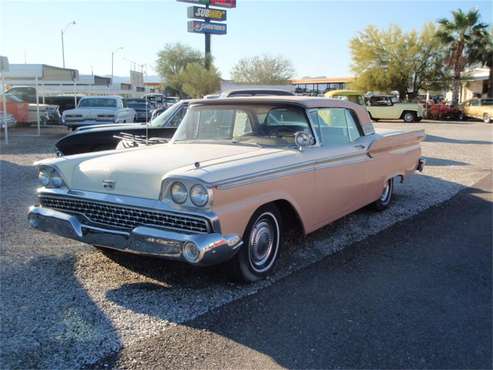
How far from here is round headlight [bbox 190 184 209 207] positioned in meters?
3.30

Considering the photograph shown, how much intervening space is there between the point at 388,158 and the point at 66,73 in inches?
1055

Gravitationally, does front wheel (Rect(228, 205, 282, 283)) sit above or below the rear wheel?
below

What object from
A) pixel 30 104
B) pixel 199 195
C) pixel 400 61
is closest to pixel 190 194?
pixel 199 195

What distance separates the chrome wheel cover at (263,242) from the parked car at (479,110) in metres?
31.3

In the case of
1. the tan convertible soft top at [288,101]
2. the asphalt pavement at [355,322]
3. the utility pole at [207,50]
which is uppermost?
the utility pole at [207,50]

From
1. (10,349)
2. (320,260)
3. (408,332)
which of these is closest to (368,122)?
(320,260)

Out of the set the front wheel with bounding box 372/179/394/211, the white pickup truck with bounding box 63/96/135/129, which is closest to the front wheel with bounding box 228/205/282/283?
the front wheel with bounding box 372/179/394/211

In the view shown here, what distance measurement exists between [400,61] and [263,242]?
38.9 metres

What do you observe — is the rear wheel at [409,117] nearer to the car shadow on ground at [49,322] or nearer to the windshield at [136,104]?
the windshield at [136,104]

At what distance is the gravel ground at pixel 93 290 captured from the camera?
2.95 meters

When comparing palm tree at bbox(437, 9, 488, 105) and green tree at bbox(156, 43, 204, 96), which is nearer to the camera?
palm tree at bbox(437, 9, 488, 105)

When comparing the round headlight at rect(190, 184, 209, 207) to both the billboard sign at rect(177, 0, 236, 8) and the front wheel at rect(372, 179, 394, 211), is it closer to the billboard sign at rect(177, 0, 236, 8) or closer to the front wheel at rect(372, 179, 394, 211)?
the front wheel at rect(372, 179, 394, 211)

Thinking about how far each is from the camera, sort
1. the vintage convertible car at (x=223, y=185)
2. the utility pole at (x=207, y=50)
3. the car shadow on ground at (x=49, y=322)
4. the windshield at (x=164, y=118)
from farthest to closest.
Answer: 1. the utility pole at (x=207, y=50)
2. the windshield at (x=164, y=118)
3. the vintage convertible car at (x=223, y=185)
4. the car shadow on ground at (x=49, y=322)

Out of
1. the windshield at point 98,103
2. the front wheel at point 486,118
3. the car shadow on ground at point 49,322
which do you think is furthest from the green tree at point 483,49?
the car shadow on ground at point 49,322
